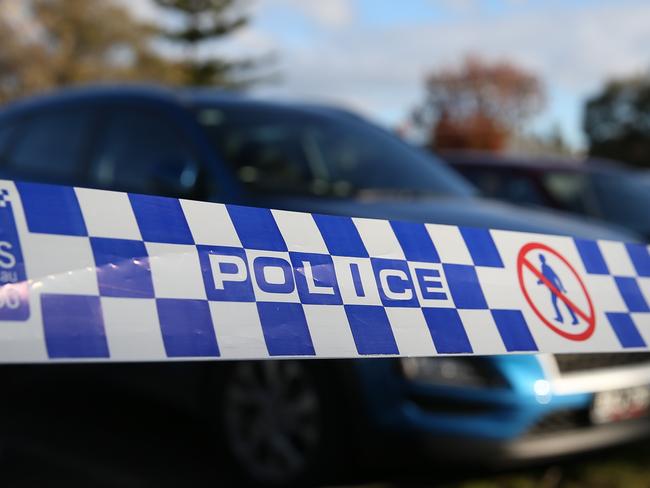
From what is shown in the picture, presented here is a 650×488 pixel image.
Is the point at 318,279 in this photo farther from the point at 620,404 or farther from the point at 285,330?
the point at 620,404

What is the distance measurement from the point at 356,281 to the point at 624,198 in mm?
5392

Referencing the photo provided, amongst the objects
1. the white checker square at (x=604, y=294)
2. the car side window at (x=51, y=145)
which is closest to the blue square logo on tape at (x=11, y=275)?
the white checker square at (x=604, y=294)

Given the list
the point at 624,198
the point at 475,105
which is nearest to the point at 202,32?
the point at 475,105

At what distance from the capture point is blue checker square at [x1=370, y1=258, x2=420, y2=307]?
5.60 ft

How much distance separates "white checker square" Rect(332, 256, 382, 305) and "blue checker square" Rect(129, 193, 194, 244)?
0.27 m

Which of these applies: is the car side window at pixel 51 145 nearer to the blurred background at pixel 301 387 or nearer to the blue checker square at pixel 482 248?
the blurred background at pixel 301 387

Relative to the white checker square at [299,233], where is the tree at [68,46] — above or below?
above

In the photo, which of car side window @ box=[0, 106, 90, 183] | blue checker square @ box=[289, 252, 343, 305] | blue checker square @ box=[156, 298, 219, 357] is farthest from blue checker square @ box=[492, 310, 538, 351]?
car side window @ box=[0, 106, 90, 183]

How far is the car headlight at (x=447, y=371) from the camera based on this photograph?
3.32 metres

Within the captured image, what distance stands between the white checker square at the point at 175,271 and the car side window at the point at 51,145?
3.15 metres

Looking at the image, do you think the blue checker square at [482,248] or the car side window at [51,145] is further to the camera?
the car side window at [51,145]

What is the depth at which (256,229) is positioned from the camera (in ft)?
5.43

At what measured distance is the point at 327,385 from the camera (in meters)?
3.46

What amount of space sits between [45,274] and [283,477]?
2.37 m
